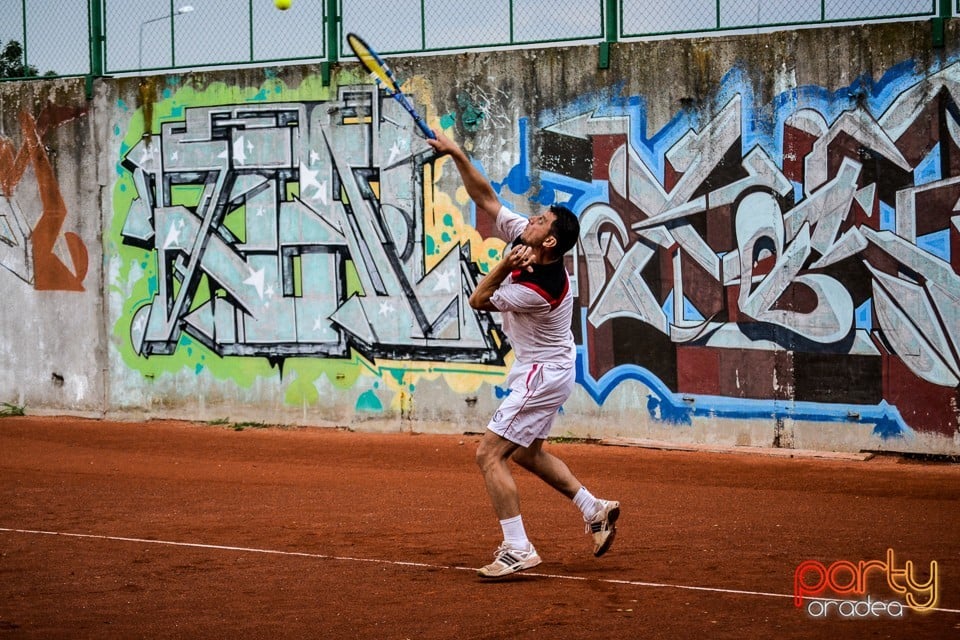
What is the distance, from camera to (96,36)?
15273 millimetres

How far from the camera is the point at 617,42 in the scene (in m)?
12.6

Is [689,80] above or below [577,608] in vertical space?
above

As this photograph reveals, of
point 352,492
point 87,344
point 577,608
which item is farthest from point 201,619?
point 87,344

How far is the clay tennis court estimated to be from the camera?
586 centimetres

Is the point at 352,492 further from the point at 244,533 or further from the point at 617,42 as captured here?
the point at 617,42

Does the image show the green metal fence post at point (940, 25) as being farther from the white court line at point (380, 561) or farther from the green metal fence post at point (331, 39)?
the white court line at point (380, 561)

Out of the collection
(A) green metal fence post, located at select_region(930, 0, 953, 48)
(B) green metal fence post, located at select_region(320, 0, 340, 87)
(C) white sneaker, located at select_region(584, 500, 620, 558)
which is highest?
(B) green metal fence post, located at select_region(320, 0, 340, 87)

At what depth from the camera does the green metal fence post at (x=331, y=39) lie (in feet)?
45.4

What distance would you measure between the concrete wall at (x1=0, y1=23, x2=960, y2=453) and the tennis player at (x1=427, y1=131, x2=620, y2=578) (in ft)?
17.5

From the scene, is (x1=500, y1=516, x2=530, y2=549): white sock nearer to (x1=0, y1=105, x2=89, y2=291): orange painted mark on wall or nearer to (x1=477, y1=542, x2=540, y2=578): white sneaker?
(x1=477, y1=542, x2=540, y2=578): white sneaker

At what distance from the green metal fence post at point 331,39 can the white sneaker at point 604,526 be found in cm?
824

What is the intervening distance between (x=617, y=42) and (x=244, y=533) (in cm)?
696

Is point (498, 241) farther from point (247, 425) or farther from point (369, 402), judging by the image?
Result: point (247, 425)

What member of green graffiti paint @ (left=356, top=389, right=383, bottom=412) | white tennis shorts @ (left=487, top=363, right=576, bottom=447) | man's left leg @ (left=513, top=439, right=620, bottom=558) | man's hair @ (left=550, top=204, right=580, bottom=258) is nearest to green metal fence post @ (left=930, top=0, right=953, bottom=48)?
man's hair @ (left=550, top=204, right=580, bottom=258)
